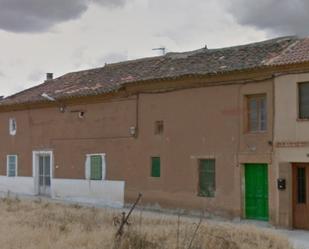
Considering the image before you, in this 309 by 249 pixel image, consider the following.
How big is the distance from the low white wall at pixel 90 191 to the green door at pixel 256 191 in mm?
6197

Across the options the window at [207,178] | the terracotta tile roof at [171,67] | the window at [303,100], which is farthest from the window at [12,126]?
the window at [303,100]

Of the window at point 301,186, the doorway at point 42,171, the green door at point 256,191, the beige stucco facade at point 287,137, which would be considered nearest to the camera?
the beige stucco facade at point 287,137

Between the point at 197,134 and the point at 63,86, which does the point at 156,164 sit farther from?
the point at 63,86

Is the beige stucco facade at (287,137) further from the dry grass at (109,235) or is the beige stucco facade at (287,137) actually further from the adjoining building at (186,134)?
the dry grass at (109,235)

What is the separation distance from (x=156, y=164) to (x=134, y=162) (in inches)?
45.3

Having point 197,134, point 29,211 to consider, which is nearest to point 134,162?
point 197,134

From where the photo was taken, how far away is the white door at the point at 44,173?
28.4 metres

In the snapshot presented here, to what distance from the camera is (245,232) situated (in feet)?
50.5

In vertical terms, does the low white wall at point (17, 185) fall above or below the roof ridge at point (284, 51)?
below

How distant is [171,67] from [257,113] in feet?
16.6

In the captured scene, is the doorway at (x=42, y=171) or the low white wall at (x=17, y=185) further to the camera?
the low white wall at (x=17, y=185)

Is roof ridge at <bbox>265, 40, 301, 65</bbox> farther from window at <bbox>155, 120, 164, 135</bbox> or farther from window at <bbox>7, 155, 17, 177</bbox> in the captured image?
window at <bbox>7, 155, 17, 177</bbox>

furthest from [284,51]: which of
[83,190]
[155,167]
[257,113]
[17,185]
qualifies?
[17,185]

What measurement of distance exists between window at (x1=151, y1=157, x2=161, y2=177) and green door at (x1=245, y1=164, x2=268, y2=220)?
13.1ft
